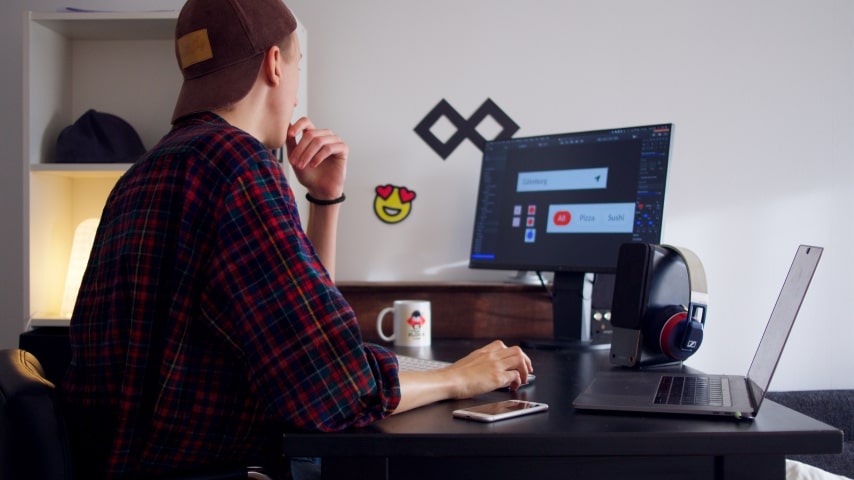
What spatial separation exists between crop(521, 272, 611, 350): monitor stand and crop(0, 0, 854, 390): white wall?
20.5 inches

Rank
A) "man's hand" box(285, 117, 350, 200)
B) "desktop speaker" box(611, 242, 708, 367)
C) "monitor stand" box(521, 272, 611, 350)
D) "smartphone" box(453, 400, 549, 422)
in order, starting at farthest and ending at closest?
"monitor stand" box(521, 272, 611, 350) → "desktop speaker" box(611, 242, 708, 367) → "man's hand" box(285, 117, 350, 200) → "smartphone" box(453, 400, 549, 422)

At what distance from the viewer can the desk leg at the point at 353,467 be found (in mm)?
1026

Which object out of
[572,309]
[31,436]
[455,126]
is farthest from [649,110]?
[31,436]

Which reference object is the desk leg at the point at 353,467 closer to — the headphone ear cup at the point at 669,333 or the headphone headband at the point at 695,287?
the headphone ear cup at the point at 669,333

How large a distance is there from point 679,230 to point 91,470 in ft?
6.80

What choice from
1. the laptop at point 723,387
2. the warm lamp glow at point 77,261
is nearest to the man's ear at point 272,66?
the laptop at point 723,387

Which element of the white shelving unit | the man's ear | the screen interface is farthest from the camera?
the white shelving unit

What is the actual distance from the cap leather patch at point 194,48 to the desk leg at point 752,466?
0.90m

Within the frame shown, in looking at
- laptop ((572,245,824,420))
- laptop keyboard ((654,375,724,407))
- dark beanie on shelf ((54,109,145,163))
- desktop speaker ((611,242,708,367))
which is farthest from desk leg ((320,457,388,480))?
dark beanie on shelf ((54,109,145,163))

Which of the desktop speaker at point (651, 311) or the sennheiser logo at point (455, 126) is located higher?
the sennheiser logo at point (455, 126)

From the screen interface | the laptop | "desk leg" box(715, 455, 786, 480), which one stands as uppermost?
the screen interface

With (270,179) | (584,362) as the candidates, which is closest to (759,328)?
(584,362)

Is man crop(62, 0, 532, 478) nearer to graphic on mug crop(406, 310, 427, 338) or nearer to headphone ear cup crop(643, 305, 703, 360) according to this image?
headphone ear cup crop(643, 305, 703, 360)

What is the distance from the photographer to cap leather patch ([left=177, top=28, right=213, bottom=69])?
3.95 feet
